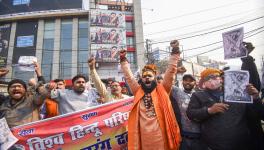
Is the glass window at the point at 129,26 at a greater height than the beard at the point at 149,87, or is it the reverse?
the glass window at the point at 129,26

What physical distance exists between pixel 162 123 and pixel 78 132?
125 centimetres

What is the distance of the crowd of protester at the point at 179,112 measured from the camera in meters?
2.83

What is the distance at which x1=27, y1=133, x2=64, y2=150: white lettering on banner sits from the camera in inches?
136

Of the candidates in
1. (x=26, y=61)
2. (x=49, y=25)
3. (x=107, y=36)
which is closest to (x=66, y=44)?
(x=49, y=25)

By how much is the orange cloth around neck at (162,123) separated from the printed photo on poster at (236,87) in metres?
0.71

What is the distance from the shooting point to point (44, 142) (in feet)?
11.5

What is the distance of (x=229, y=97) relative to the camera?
2.74 meters

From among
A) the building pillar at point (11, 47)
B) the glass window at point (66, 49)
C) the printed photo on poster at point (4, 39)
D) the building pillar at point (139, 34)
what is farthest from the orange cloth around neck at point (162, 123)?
the printed photo on poster at point (4, 39)

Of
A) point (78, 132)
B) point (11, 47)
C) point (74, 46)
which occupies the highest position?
point (11, 47)

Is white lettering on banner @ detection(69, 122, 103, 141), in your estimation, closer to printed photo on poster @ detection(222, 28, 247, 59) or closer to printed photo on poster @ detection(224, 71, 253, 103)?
printed photo on poster @ detection(224, 71, 253, 103)

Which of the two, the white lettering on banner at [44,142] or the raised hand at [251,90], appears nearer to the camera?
the raised hand at [251,90]

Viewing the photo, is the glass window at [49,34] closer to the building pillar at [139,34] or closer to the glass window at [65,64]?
the glass window at [65,64]

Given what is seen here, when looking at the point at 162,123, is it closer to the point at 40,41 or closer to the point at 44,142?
the point at 44,142

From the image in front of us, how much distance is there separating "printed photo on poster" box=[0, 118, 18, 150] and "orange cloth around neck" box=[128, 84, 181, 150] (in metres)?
1.54
